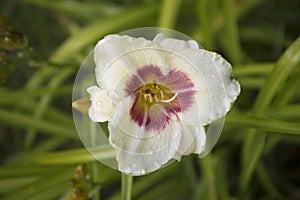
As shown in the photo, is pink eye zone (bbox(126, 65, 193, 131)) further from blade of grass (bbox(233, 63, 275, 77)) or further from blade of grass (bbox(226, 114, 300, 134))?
blade of grass (bbox(233, 63, 275, 77))

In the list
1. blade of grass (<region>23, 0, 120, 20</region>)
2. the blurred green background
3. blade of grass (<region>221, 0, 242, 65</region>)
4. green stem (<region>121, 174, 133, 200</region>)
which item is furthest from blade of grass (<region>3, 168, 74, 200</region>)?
blade of grass (<region>23, 0, 120, 20</region>)

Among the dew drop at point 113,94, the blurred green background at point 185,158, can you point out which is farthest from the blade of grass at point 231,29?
the dew drop at point 113,94

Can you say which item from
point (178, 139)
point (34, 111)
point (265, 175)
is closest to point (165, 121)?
point (178, 139)

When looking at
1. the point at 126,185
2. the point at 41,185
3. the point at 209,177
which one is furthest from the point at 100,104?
the point at 209,177

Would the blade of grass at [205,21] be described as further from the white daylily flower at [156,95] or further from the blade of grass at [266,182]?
the white daylily flower at [156,95]

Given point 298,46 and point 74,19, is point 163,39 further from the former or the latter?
point 74,19

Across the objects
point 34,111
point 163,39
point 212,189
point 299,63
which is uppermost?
point 163,39

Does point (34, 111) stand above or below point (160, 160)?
below
